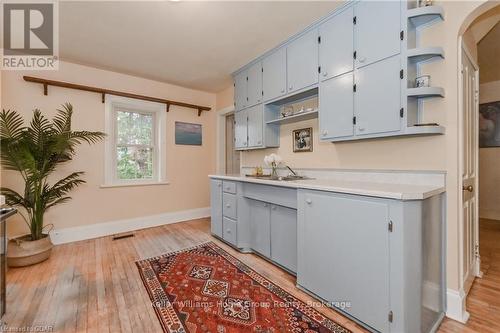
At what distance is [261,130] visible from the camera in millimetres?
3068

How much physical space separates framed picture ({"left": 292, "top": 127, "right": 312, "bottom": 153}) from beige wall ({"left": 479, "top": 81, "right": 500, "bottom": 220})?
3.64m

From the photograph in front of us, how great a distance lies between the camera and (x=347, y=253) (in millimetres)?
1544

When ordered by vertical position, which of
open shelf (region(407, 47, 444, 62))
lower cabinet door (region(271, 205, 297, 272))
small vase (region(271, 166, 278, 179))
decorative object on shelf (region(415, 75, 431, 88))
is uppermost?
open shelf (region(407, 47, 444, 62))

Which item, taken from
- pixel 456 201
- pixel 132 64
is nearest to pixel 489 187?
pixel 456 201

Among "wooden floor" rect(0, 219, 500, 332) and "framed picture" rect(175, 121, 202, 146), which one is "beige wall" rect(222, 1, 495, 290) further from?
"framed picture" rect(175, 121, 202, 146)

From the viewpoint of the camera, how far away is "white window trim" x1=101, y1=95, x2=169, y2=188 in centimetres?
347

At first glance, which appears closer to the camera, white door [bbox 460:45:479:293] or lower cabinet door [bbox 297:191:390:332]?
lower cabinet door [bbox 297:191:390:332]

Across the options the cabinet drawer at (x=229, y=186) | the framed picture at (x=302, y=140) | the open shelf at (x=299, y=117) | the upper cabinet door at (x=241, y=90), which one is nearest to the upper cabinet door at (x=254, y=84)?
the upper cabinet door at (x=241, y=90)

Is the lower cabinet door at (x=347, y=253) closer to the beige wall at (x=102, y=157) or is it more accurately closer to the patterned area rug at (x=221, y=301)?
the patterned area rug at (x=221, y=301)

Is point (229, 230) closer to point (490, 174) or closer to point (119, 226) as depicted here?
point (119, 226)

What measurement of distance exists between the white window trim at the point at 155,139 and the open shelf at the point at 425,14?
11.9ft

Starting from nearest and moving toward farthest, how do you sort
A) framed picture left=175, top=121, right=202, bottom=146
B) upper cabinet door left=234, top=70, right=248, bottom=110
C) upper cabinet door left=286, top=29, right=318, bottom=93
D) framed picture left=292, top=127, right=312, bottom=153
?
upper cabinet door left=286, top=29, right=318, bottom=93 → framed picture left=292, top=127, right=312, bottom=153 → upper cabinet door left=234, top=70, right=248, bottom=110 → framed picture left=175, top=121, right=202, bottom=146

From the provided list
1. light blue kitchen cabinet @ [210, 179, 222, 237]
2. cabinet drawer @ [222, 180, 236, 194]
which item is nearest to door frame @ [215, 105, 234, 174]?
light blue kitchen cabinet @ [210, 179, 222, 237]

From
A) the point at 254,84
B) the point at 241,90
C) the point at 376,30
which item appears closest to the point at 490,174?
the point at 376,30
